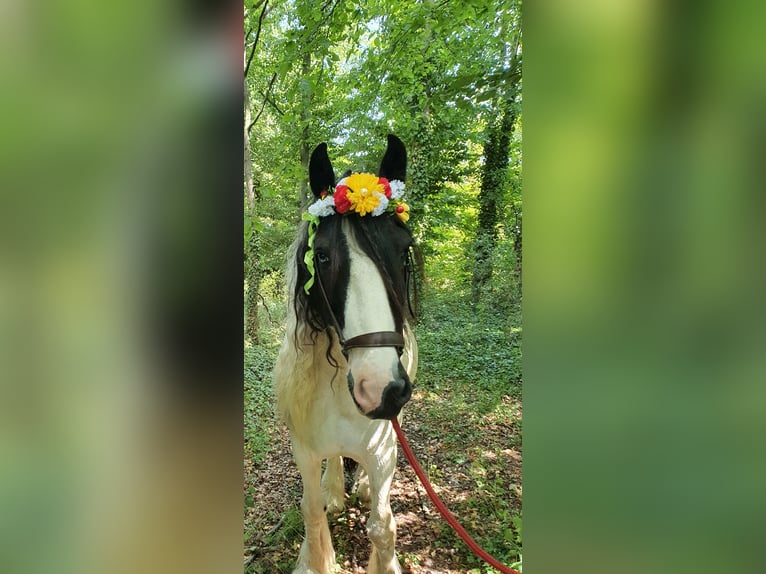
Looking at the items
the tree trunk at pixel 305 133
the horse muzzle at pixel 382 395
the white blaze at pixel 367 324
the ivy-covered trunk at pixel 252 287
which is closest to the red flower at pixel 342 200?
the white blaze at pixel 367 324

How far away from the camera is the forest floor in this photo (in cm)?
273

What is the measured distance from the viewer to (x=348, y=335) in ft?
5.03

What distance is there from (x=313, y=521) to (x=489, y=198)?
584 centimetres

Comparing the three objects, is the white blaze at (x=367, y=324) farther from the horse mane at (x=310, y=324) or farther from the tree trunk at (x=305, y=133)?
the tree trunk at (x=305, y=133)

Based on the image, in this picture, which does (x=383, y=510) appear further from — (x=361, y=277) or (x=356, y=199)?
(x=356, y=199)

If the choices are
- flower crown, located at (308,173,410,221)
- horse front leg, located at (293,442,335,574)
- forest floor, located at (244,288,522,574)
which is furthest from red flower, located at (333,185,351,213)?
forest floor, located at (244,288,522,574)

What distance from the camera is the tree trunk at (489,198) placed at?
655 cm

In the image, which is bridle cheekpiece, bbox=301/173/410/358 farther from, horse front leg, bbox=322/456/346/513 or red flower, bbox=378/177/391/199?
horse front leg, bbox=322/456/346/513

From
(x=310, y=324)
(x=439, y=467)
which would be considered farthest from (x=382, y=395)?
(x=439, y=467)
